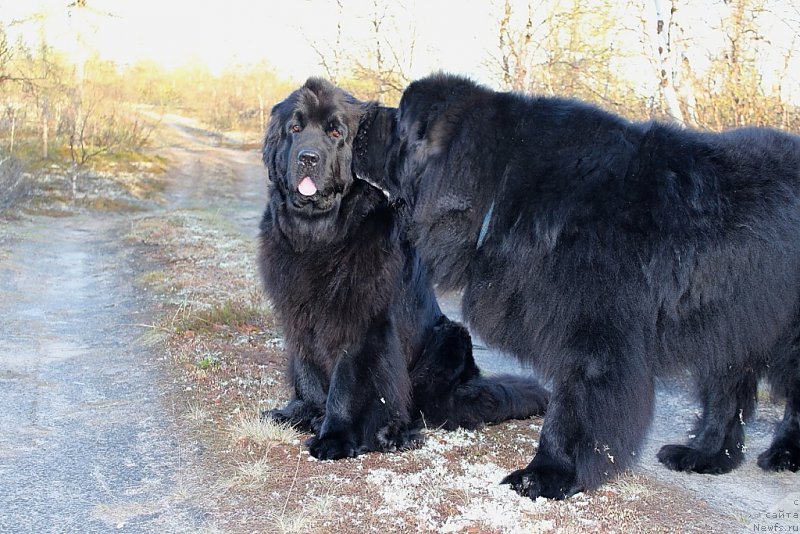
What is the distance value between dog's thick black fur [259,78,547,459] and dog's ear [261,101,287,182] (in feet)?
0.03

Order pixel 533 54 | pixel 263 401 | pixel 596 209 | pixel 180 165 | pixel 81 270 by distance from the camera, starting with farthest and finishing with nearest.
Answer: pixel 180 165, pixel 533 54, pixel 81 270, pixel 263 401, pixel 596 209

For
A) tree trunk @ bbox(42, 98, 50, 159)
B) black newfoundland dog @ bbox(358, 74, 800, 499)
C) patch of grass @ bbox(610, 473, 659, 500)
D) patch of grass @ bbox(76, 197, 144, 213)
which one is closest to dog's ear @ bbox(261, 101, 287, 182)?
black newfoundland dog @ bbox(358, 74, 800, 499)

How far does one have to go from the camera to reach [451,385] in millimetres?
3988

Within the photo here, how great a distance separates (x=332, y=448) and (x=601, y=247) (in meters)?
1.61

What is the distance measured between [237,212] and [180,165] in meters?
10.8

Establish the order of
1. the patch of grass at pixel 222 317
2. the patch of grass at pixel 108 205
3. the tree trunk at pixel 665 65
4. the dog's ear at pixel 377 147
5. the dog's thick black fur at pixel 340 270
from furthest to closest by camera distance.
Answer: the patch of grass at pixel 108 205
the tree trunk at pixel 665 65
the patch of grass at pixel 222 317
the dog's thick black fur at pixel 340 270
the dog's ear at pixel 377 147

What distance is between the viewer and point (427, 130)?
3.28 metres

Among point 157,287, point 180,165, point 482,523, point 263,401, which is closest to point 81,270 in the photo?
point 157,287

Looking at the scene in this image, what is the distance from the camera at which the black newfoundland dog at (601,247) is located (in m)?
3.00

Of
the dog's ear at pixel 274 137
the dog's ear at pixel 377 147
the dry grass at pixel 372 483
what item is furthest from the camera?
the dog's ear at pixel 274 137

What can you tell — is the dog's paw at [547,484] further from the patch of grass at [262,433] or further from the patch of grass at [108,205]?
the patch of grass at [108,205]

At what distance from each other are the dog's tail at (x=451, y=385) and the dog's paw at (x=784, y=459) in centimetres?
137

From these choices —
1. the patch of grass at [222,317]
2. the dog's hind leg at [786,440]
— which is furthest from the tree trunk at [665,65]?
the dog's hind leg at [786,440]

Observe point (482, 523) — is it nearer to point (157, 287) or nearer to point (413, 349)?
point (413, 349)
